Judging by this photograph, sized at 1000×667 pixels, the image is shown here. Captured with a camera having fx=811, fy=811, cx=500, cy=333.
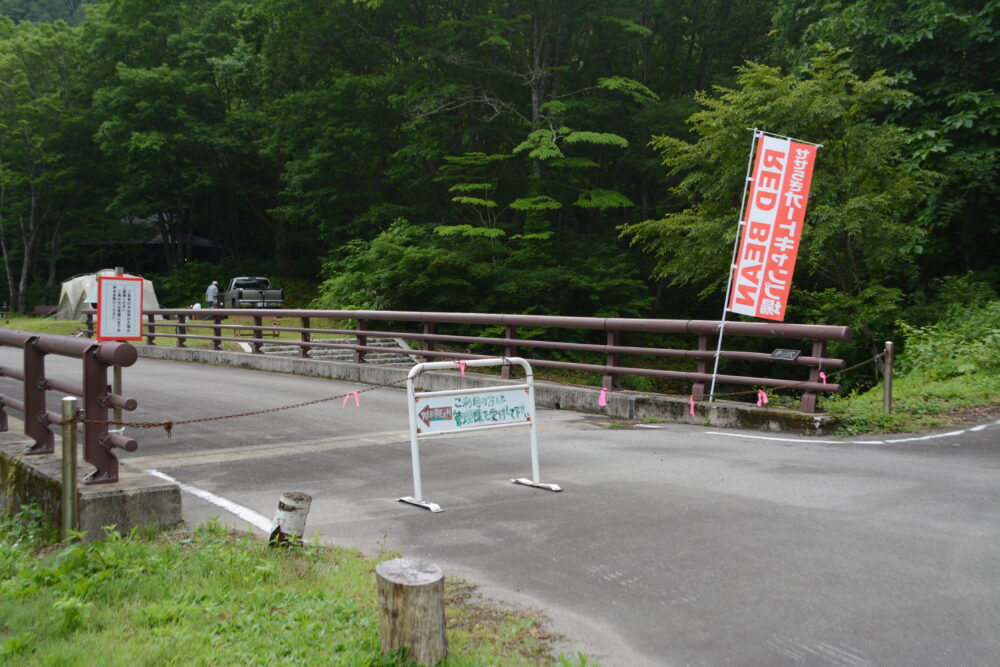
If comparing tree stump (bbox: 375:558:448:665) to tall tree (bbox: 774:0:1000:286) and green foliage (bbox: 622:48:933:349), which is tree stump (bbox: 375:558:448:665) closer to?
green foliage (bbox: 622:48:933:349)

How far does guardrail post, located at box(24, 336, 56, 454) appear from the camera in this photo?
6387 mm

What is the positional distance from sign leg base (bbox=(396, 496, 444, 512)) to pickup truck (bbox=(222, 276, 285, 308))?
110 ft

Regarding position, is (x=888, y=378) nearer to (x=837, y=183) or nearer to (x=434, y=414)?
(x=434, y=414)

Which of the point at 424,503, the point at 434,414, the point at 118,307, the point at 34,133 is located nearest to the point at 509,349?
the point at 118,307

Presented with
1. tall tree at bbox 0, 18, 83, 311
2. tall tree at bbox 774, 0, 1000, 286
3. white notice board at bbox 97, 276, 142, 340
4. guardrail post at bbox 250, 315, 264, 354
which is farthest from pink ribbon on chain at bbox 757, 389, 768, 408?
tall tree at bbox 0, 18, 83, 311

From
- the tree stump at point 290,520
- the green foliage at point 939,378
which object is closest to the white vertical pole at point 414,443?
the tree stump at point 290,520

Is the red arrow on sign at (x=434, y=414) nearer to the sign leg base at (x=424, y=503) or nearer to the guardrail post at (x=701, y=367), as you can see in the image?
the sign leg base at (x=424, y=503)

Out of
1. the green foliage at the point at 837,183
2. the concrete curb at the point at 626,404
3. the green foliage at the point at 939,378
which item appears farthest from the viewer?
the green foliage at the point at 837,183

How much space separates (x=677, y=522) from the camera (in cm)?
575

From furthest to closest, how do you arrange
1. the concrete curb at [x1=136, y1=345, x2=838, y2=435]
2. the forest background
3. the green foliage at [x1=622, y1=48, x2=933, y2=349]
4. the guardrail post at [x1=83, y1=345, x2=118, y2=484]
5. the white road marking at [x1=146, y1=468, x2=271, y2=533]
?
the forest background
the green foliage at [x1=622, y1=48, x2=933, y2=349]
the concrete curb at [x1=136, y1=345, x2=838, y2=435]
the white road marking at [x1=146, y1=468, x2=271, y2=533]
the guardrail post at [x1=83, y1=345, x2=118, y2=484]

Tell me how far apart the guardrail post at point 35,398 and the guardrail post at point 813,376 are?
7.53 metres

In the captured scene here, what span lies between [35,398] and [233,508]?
1.81m

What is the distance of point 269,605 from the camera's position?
4.24 metres

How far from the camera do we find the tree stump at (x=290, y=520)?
5.16 metres
